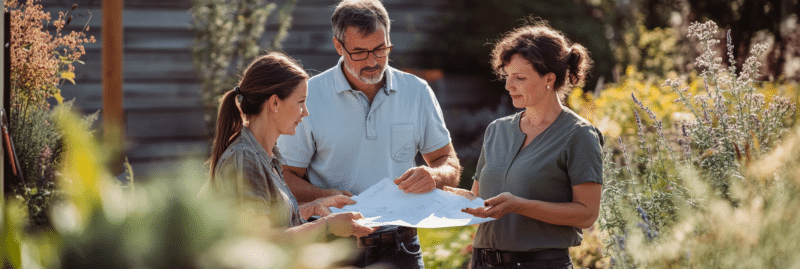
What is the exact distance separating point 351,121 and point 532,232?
901 mm

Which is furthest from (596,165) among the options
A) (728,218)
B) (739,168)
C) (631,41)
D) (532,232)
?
(631,41)

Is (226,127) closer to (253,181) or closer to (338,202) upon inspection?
(253,181)

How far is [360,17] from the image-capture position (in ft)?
7.75

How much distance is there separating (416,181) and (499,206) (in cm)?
37

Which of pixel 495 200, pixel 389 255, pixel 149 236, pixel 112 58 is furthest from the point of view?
pixel 112 58

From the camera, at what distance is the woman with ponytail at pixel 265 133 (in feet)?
5.40

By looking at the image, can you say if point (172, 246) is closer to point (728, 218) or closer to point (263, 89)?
point (728, 218)

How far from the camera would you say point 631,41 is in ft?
26.0

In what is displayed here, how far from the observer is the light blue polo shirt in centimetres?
243

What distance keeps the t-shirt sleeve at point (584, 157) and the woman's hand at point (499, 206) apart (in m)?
0.19

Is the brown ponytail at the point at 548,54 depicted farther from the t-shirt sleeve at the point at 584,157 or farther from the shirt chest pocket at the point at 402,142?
the shirt chest pocket at the point at 402,142

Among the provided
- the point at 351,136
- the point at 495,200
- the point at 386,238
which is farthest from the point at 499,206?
the point at 351,136

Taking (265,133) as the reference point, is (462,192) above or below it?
below

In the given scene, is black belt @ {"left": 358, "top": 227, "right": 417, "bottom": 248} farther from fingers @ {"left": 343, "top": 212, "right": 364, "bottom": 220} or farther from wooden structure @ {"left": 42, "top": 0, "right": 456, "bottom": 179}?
wooden structure @ {"left": 42, "top": 0, "right": 456, "bottom": 179}
